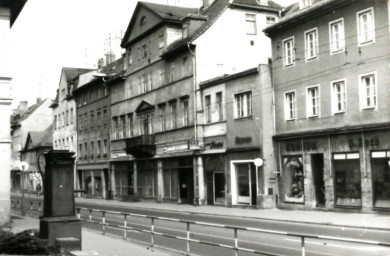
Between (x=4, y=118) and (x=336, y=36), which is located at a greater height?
(x=336, y=36)

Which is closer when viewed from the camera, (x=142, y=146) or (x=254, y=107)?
(x=254, y=107)

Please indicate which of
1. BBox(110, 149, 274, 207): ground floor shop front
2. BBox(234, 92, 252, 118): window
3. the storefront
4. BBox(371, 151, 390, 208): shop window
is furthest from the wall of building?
the storefront

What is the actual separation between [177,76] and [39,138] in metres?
51.8

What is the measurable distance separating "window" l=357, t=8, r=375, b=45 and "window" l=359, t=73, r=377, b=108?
1.61m

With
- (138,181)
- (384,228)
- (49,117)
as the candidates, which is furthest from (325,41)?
(49,117)

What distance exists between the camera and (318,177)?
27047 millimetres

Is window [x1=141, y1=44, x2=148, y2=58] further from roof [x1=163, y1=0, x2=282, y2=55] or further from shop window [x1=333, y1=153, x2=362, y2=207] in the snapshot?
shop window [x1=333, y1=153, x2=362, y2=207]

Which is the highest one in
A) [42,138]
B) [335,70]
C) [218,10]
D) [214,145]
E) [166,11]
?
[166,11]

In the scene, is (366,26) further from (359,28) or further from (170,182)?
(170,182)

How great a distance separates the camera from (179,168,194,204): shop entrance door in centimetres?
3684

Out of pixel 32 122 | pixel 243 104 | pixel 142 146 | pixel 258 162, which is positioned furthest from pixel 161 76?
pixel 32 122

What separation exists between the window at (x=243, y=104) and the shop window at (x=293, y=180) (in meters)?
3.90

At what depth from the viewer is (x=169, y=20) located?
40.8 metres

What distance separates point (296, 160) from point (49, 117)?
2690 inches
